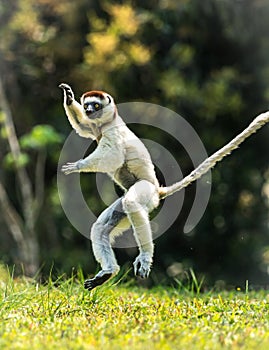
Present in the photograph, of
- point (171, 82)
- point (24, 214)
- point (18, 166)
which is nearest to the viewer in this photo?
point (171, 82)

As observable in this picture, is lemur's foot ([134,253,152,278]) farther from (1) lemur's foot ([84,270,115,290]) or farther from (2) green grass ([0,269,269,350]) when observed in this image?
(2) green grass ([0,269,269,350])

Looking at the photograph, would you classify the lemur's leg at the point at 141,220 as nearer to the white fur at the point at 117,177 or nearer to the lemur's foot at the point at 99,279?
the white fur at the point at 117,177

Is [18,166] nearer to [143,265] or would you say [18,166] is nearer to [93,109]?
[93,109]

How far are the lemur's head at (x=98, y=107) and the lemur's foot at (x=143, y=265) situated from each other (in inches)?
34.9

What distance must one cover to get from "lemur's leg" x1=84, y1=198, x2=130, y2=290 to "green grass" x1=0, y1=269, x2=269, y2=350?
25cm

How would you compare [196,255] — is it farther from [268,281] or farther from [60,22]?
[60,22]

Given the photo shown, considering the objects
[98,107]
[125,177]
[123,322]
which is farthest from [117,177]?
[123,322]

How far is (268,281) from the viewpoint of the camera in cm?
866

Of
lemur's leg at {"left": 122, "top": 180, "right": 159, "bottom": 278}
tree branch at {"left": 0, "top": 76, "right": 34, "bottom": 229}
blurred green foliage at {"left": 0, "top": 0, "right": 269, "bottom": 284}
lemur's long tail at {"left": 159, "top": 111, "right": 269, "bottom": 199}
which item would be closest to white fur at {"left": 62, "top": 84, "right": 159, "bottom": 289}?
lemur's leg at {"left": 122, "top": 180, "right": 159, "bottom": 278}

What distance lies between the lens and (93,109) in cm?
397

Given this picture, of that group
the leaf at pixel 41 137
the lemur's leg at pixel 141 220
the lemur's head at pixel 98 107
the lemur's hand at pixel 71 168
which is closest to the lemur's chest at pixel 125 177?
the lemur's leg at pixel 141 220

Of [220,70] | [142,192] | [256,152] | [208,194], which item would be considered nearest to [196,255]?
[208,194]

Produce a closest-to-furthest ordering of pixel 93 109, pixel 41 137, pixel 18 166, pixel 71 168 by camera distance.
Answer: pixel 71 168 < pixel 93 109 < pixel 41 137 < pixel 18 166

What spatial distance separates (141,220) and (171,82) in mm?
4480
